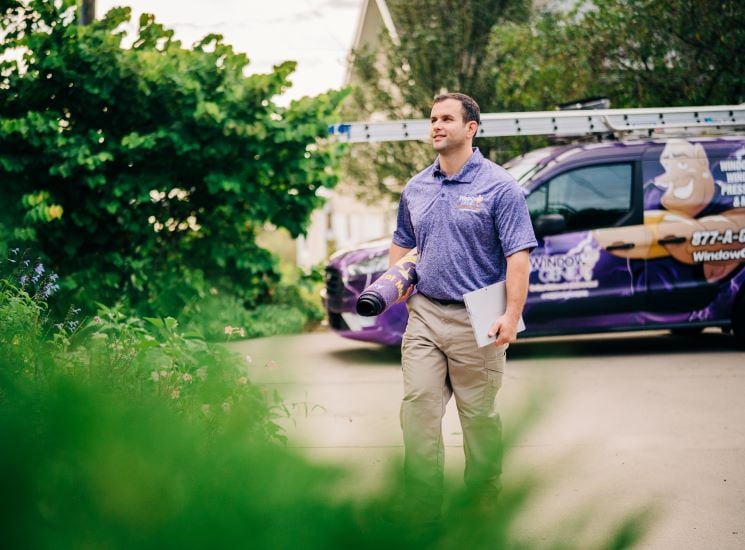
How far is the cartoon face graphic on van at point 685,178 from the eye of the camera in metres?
8.17

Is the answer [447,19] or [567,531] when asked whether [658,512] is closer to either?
[567,531]

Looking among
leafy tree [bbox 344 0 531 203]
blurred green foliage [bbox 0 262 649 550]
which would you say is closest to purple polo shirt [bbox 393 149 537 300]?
blurred green foliage [bbox 0 262 649 550]

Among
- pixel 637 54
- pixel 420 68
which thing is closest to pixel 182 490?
pixel 637 54

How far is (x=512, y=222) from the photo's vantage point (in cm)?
384

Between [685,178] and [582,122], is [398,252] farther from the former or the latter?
[685,178]

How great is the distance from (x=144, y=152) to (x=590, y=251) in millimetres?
4420

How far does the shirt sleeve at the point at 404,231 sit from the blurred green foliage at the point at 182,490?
3.38 metres

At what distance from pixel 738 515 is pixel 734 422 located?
6.63ft

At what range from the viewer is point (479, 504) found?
2.70 feet

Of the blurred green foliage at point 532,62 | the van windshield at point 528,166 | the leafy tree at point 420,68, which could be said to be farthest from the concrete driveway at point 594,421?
the leafy tree at point 420,68

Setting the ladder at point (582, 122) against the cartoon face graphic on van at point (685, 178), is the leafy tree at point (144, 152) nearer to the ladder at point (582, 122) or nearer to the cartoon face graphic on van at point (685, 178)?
the ladder at point (582, 122)

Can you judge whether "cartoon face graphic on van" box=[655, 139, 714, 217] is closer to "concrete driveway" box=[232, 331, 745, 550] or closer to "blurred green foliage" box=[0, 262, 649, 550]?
"concrete driveway" box=[232, 331, 745, 550]

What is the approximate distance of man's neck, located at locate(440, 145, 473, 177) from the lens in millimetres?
3953

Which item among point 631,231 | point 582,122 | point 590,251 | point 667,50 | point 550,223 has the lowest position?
point 590,251
